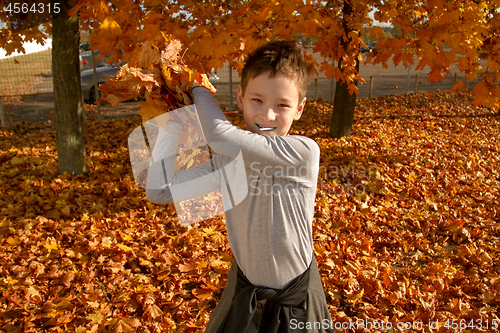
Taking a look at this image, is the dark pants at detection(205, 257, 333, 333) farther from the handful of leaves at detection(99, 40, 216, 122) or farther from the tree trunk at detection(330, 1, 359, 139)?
the tree trunk at detection(330, 1, 359, 139)

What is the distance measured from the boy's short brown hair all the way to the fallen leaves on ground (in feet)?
6.63

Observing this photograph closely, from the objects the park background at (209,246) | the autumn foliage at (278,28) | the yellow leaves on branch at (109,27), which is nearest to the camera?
the park background at (209,246)

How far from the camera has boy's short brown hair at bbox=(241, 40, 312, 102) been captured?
47.9 inches

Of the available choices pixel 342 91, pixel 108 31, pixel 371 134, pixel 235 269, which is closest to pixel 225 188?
pixel 235 269

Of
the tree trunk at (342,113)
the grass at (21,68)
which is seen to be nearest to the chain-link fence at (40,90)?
the grass at (21,68)

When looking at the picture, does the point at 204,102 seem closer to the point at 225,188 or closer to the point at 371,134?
the point at 225,188

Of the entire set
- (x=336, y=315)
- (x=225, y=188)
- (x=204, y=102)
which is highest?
(x=204, y=102)

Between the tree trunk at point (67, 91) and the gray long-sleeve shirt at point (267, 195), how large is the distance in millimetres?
3922

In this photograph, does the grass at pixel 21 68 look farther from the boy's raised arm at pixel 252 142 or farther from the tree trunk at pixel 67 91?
the boy's raised arm at pixel 252 142

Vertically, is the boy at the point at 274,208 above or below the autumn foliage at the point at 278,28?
below

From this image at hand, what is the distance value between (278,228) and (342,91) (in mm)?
5934

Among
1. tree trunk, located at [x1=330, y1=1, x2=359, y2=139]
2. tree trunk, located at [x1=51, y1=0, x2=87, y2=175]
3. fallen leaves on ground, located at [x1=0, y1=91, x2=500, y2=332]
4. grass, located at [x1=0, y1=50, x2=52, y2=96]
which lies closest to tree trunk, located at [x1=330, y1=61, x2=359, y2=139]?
tree trunk, located at [x1=330, y1=1, x2=359, y2=139]

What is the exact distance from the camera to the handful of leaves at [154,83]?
116cm

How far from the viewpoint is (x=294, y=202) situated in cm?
125
